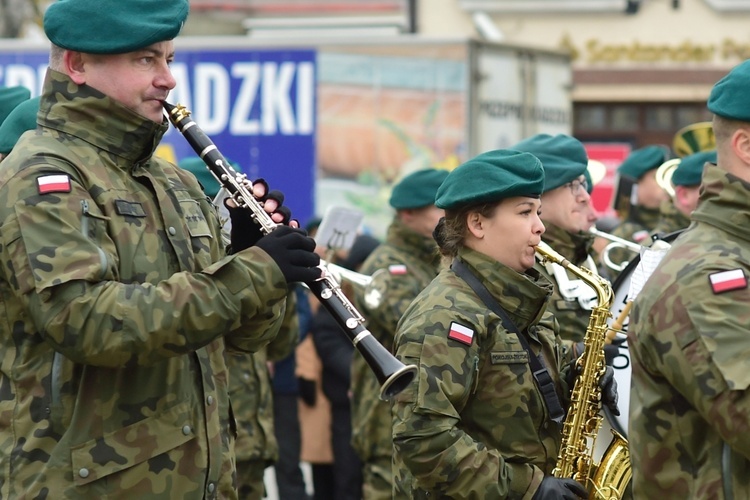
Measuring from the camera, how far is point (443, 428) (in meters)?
4.39

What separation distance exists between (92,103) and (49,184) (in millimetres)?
305

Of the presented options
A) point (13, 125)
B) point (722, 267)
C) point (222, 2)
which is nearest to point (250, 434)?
point (13, 125)

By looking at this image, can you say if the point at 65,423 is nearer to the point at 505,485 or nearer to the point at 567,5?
the point at 505,485

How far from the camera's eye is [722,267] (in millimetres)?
3518

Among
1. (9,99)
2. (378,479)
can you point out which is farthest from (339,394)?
(9,99)

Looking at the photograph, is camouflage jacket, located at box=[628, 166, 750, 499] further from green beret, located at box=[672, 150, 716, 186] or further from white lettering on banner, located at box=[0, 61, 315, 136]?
white lettering on banner, located at box=[0, 61, 315, 136]

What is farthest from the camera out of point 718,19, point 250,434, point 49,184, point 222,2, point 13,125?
point 718,19

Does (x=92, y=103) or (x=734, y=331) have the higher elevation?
(x=92, y=103)

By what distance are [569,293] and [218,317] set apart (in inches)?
118

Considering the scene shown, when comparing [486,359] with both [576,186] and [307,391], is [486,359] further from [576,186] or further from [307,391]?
[307,391]

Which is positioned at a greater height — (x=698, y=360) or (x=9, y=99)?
(x=9, y=99)

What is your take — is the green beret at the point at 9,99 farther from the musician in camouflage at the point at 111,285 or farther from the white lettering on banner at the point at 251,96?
the white lettering on banner at the point at 251,96

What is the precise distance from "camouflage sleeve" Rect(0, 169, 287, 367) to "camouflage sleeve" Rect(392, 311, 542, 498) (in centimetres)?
85

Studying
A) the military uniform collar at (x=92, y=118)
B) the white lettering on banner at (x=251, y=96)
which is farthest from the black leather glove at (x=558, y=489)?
the white lettering on banner at (x=251, y=96)
